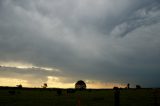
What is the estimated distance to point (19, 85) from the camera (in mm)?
170875
